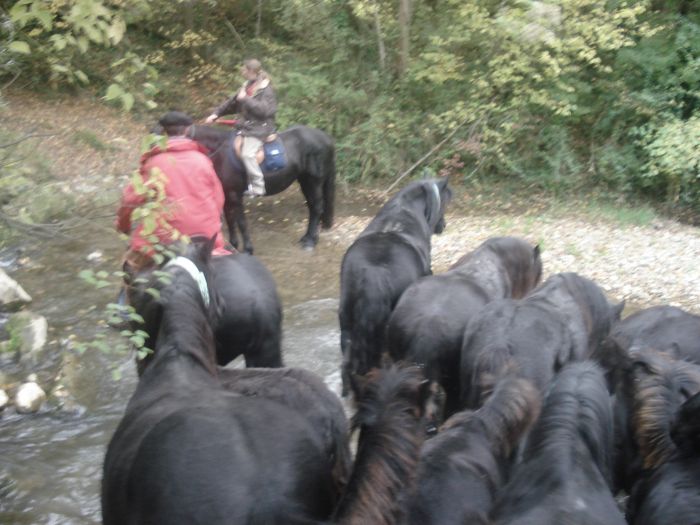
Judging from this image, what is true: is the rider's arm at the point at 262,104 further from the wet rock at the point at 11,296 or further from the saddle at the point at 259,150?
the wet rock at the point at 11,296

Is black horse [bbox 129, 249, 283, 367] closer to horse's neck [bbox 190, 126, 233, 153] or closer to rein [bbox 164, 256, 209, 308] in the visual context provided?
rein [bbox 164, 256, 209, 308]

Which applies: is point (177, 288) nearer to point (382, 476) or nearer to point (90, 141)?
point (382, 476)

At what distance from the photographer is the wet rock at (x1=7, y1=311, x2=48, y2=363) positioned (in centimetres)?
730

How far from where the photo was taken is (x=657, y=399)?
3.52m

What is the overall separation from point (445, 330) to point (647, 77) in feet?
30.1

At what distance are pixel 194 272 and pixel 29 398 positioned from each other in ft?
10.9

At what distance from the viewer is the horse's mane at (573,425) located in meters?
3.06

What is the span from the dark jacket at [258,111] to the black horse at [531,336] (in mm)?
5935

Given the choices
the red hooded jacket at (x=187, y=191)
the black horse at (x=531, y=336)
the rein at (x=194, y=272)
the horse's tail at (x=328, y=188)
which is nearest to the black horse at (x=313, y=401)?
the rein at (x=194, y=272)

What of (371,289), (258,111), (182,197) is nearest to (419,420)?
(371,289)

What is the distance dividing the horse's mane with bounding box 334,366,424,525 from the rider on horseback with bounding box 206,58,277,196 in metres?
8.13

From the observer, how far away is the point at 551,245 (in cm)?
1021

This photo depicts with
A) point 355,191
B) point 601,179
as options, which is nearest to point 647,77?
point 601,179

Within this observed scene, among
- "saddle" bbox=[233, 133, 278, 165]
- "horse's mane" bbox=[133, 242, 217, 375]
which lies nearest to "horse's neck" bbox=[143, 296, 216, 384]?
"horse's mane" bbox=[133, 242, 217, 375]
